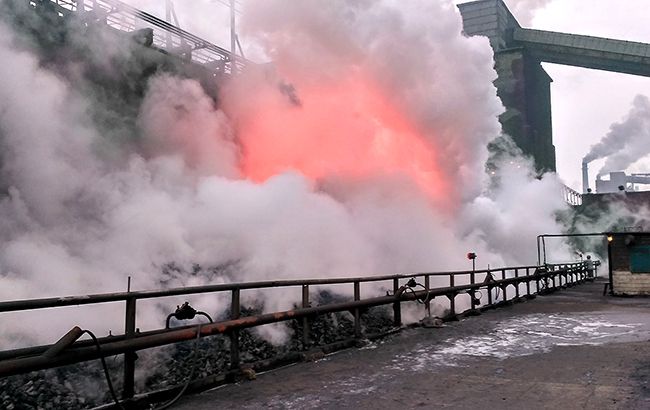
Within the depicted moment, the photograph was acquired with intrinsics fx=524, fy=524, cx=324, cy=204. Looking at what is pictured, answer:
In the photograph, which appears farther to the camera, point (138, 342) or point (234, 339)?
point (234, 339)

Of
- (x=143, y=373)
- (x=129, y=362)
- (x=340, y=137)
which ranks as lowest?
(x=143, y=373)

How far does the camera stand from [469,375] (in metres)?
5.16

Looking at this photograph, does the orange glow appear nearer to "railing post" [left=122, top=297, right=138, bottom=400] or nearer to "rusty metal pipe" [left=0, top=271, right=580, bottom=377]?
"rusty metal pipe" [left=0, top=271, right=580, bottom=377]

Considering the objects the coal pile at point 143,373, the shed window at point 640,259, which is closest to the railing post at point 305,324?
the coal pile at point 143,373

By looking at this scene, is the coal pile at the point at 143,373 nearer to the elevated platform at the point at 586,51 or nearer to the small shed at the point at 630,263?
the small shed at the point at 630,263

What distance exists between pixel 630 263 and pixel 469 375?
14405 millimetres

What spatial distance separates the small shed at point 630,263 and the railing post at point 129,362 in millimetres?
16428

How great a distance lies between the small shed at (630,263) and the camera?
16.7 meters

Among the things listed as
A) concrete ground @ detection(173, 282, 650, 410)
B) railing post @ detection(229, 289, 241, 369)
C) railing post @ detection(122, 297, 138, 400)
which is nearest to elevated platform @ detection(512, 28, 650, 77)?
concrete ground @ detection(173, 282, 650, 410)

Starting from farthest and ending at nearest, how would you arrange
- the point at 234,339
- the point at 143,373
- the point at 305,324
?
the point at 143,373 < the point at 305,324 < the point at 234,339

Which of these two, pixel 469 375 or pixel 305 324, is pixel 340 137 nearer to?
pixel 305 324

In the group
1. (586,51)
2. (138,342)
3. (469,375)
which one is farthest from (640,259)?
(586,51)

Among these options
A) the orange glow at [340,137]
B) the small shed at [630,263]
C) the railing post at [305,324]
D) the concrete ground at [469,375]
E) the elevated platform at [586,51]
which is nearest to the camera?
the concrete ground at [469,375]

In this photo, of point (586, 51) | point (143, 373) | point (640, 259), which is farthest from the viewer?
point (586, 51)
